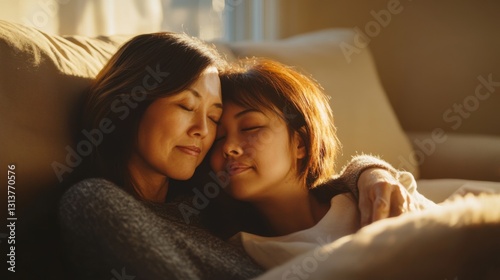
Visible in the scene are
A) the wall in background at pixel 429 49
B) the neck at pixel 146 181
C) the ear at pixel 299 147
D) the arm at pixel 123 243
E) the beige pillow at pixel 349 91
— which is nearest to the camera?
the arm at pixel 123 243

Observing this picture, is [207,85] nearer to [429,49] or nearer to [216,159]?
[216,159]

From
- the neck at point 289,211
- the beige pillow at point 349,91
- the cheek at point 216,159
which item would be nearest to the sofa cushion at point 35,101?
the cheek at point 216,159

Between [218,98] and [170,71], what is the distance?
116mm

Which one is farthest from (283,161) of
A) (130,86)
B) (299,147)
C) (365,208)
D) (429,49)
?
(429,49)

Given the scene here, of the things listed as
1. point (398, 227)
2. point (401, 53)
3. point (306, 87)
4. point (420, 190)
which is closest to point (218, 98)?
point (306, 87)

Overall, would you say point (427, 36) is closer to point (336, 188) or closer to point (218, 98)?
point (336, 188)

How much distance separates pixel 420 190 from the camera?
1415 mm

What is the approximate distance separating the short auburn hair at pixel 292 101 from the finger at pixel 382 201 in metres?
0.22

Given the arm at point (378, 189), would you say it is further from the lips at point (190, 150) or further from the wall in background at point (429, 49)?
the wall in background at point (429, 49)

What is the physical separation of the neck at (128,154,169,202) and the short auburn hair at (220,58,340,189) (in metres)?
0.21

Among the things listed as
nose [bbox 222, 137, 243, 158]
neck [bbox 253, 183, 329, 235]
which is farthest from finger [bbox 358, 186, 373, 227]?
nose [bbox 222, 137, 243, 158]

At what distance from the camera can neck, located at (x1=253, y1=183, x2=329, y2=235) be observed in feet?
3.63

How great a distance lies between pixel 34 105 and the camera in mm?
862

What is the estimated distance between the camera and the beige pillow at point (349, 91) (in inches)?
63.0
